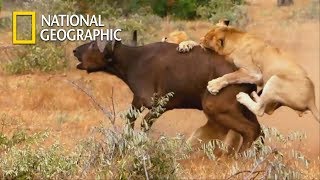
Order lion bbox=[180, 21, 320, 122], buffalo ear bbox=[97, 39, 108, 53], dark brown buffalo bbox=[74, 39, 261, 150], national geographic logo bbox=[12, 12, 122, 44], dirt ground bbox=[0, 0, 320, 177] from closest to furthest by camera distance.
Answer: lion bbox=[180, 21, 320, 122]
dark brown buffalo bbox=[74, 39, 261, 150]
buffalo ear bbox=[97, 39, 108, 53]
dirt ground bbox=[0, 0, 320, 177]
national geographic logo bbox=[12, 12, 122, 44]

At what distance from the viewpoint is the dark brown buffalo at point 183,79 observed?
264 inches

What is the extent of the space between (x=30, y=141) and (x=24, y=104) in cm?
364

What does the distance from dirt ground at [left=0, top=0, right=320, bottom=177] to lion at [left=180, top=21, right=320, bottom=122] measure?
77 cm

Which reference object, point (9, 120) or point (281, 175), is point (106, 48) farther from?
point (281, 175)

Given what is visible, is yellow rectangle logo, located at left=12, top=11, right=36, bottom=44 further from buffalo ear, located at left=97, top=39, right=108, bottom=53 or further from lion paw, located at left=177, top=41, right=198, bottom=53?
lion paw, located at left=177, top=41, right=198, bottom=53

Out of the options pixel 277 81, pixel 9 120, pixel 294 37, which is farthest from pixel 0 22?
pixel 277 81

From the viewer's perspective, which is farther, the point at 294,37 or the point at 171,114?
the point at 294,37

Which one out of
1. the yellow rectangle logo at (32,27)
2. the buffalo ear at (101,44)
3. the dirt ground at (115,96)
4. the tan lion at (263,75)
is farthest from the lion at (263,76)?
the yellow rectangle logo at (32,27)

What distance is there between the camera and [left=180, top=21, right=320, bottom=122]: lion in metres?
6.60

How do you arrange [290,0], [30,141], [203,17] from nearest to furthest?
[30,141] < [203,17] < [290,0]

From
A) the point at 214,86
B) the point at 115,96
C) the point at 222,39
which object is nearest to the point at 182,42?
the point at 222,39

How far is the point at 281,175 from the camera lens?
4.30 metres

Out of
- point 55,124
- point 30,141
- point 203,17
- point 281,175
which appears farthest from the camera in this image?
point 203,17

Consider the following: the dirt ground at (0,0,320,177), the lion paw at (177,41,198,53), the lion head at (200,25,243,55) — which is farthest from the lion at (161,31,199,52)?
the dirt ground at (0,0,320,177)
